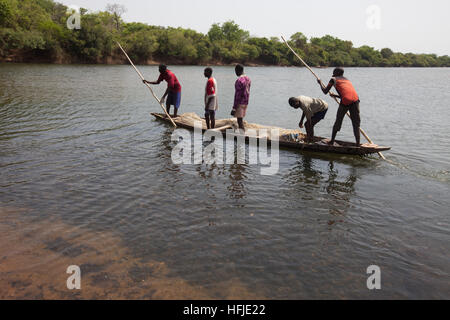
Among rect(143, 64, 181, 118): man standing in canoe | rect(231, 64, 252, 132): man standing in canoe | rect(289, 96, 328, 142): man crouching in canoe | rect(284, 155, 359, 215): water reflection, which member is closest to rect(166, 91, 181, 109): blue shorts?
rect(143, 64, 181, 118): man standing in canoe

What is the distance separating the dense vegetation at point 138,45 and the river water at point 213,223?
43.3m

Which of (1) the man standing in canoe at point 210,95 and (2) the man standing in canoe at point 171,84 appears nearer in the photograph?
(1) the man standing in canoe at point 210,95

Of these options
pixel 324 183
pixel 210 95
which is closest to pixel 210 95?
pixel 210 95

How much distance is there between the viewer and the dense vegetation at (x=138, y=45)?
4378 centimetres

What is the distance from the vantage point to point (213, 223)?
191 inches

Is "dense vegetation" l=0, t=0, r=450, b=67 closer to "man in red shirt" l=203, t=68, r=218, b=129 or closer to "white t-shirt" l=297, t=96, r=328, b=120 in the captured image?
"man in red shirt" l=203, t=68, r=218, b=129

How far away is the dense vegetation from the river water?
43257 millimetres

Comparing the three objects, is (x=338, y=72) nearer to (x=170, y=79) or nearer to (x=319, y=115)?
(x=319, y=115)

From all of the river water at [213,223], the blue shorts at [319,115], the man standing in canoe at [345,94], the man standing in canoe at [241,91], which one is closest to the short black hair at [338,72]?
the man standing in canoe at [345,94]

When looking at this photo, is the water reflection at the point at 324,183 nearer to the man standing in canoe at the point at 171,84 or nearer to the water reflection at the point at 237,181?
the water reflection at the point at 237,181

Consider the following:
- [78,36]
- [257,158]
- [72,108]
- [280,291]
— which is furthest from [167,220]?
[78,36]

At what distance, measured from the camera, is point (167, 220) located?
487 cm
